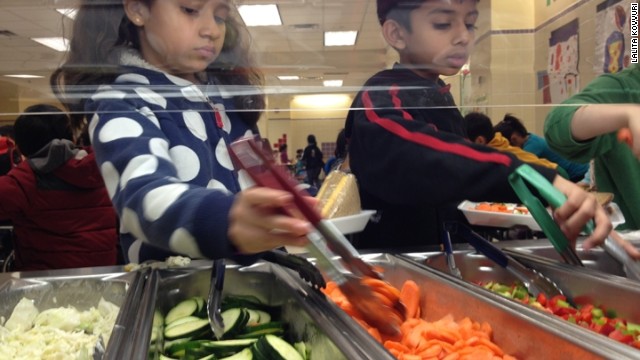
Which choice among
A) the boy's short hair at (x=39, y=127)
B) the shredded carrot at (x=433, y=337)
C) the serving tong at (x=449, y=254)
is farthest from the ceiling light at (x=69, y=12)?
the serving tong at (x=449, y=254)

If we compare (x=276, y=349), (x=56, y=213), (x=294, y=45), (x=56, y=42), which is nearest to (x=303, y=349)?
(x=276, y=349)

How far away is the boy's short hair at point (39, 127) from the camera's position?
0.81 metres

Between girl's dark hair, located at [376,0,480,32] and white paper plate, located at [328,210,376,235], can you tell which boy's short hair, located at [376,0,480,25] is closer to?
girl's dark hair, located at [376,0,480,32]

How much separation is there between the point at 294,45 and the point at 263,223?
350 mm

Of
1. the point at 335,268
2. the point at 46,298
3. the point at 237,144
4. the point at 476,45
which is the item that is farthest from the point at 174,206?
the point at 46,298

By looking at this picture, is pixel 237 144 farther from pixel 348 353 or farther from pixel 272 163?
pixel 348 353

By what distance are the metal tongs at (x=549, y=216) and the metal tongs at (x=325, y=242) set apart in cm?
27

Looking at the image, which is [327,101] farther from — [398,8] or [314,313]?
[314,313]

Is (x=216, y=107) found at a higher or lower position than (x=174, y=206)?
higher

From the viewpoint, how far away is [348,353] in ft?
2.58

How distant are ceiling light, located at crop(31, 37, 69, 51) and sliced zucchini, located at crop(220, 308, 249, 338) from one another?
1.74 feet

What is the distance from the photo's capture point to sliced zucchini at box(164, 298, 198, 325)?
3.57 feet

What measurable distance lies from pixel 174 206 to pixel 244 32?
286mm

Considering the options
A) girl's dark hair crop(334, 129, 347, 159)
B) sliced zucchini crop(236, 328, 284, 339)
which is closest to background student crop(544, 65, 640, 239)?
girl's dark hair crop(334, 129, 347, 159)
